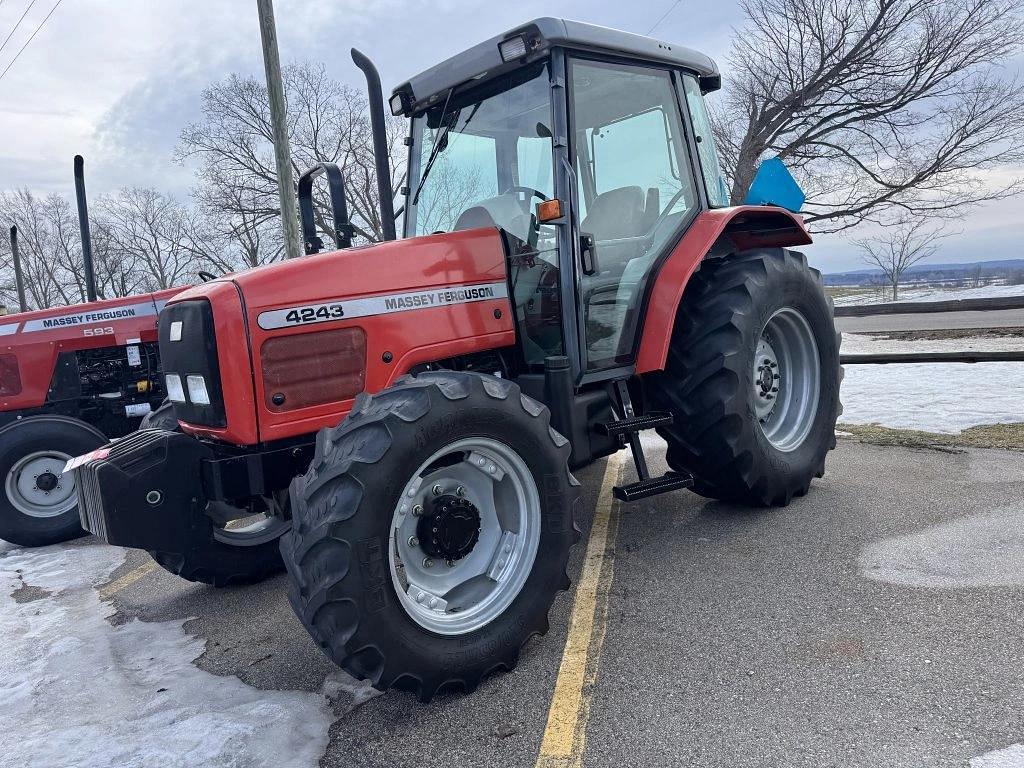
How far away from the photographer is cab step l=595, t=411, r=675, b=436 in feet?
11.9

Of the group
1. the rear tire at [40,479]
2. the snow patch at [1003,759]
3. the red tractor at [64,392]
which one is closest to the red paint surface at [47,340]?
the red tractor at [64,392]

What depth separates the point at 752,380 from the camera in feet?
12.7

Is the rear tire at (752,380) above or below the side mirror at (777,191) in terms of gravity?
Answer: below

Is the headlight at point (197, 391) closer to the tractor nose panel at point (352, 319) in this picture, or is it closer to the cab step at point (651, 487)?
the tractor nose panel at point (352, 319)

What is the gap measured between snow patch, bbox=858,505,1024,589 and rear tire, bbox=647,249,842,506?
2.39ft

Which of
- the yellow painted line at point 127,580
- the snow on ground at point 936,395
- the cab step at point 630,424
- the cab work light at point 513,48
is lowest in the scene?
the yellow painted line at point 127,580

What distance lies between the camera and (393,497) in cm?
248

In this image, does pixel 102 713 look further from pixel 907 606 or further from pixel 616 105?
pixel 616 105

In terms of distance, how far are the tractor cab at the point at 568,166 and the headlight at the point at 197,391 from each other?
1.51 meters

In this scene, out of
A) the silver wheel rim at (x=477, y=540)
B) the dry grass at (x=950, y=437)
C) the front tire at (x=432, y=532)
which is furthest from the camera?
the dry grass at (x=950, y=437)

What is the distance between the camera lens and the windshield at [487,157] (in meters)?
3.55

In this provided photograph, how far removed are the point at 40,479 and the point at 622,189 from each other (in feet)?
16.2

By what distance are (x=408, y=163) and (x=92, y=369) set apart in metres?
3.95

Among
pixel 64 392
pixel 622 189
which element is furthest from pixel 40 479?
pixel 622 189
